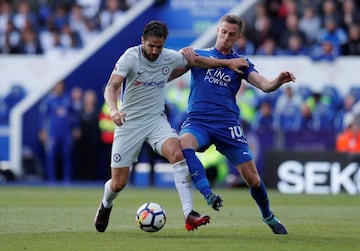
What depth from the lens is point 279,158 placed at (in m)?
22.6

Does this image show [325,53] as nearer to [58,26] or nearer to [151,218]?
[58,26]

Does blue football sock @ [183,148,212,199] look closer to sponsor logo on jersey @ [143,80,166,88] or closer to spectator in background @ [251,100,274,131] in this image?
sponsor logo on jersey @ [143,80,166,88]

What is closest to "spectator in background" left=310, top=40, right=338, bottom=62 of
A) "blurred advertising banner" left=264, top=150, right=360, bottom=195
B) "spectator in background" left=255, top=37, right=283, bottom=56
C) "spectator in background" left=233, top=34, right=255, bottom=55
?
"spectator in background" left=255, top=37, right=283, bottom=56

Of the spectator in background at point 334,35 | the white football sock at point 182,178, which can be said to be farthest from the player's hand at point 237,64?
the spectator in background at point 334,35

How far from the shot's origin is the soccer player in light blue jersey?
1128 cm

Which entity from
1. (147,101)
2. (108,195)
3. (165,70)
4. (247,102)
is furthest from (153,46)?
(247,102)

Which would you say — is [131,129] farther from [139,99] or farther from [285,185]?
[285,185]

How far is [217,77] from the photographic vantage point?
11789mm

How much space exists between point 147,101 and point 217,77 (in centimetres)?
82

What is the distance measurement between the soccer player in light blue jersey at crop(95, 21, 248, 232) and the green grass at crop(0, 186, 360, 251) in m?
0.67

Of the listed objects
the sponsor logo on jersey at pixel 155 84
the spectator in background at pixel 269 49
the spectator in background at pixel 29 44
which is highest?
the sponsor logo on jersey at pixel 155 84

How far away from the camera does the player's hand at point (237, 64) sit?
11.7 metres

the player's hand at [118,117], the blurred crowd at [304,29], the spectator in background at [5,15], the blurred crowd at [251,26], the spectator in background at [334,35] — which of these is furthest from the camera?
the spectator in background at [5,15]

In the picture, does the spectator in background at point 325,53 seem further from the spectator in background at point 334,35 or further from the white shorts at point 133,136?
the white shorts at point 133,136
